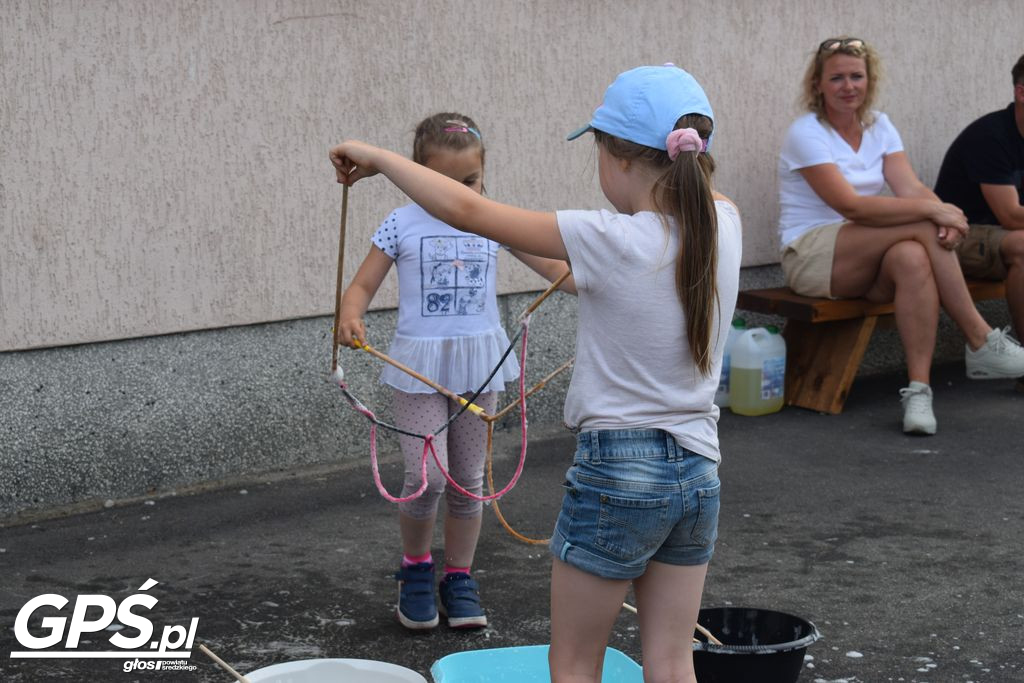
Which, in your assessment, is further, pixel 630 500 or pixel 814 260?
pixel 814 260

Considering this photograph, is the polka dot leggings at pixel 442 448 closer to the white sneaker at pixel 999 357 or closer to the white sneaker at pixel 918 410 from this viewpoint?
the white sneaker at pixel 918 410

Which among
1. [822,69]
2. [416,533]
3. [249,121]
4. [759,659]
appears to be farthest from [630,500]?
[822,69]

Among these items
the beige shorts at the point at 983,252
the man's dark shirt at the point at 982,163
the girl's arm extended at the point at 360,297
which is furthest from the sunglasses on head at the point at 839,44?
the girl's arm extended at the point at 360,297

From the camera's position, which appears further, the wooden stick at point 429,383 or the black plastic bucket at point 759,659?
the wooden stick at point 429,383

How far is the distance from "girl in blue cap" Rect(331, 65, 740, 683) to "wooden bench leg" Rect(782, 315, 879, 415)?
12.7 ft

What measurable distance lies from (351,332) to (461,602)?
0.85 metres

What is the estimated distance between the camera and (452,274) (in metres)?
3.84

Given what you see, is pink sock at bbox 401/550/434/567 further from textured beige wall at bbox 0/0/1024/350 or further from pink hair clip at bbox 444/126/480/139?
textured beige wall at bbox 0/0/1024/350

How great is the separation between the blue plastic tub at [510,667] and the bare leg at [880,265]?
3.35 m

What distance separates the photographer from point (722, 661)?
3.01m

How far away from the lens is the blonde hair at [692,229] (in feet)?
8.33

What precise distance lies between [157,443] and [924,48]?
180 inches

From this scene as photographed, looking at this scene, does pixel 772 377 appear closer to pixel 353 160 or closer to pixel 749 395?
pixel 749 395

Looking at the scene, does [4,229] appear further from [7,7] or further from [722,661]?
[722,661]
